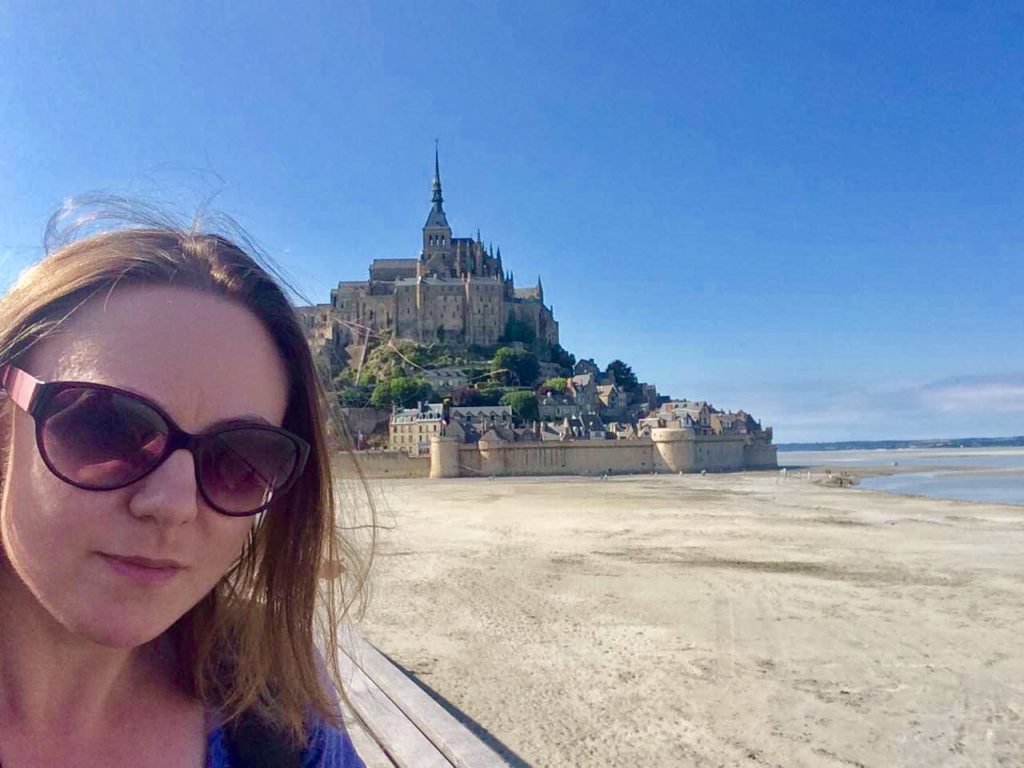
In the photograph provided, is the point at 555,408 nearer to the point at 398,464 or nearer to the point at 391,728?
the point at 398,464

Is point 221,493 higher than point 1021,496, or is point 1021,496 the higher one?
point 221,493

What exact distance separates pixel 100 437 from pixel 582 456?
52507 mm

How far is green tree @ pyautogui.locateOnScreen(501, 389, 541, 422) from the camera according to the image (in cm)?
6022

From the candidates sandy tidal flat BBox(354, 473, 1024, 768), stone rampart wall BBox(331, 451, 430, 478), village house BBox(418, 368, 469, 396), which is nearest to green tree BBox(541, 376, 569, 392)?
village house BBox(418, 368, 469, 396)

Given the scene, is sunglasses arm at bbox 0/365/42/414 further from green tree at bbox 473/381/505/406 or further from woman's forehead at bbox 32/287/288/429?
green tree at bbox 473/381/505/406

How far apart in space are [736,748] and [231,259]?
220 inches

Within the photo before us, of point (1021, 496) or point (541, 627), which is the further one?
point (1021, 496)

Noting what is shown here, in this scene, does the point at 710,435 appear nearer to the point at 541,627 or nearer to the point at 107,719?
the point at 541,627

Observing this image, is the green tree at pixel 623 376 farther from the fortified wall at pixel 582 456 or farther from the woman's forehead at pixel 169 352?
the woman's forehead at pixel 169 352

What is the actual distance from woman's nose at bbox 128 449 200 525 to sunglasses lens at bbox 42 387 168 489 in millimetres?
20

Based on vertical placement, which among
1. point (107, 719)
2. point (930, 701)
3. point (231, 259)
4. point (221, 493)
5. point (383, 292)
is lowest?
point (930, 701)

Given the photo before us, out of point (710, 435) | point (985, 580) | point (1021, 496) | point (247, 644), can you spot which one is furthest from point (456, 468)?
point (247, 644)

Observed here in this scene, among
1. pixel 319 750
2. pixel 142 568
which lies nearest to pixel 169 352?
pixel 142 568

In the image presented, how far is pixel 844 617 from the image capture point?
9.30m
